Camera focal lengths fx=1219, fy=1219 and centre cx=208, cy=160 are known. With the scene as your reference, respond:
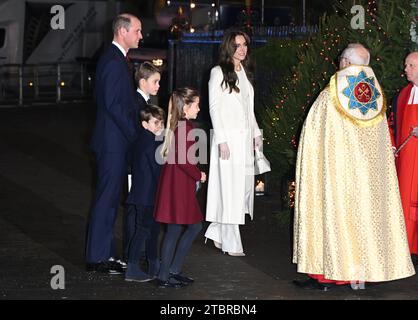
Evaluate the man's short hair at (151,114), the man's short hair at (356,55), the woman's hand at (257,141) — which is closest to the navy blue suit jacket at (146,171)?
the man's short hair at (151,114)

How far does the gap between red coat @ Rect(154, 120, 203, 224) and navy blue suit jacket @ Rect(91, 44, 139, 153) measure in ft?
1.79

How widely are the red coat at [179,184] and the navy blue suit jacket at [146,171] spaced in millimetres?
190

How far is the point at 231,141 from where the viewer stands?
10.3 meters

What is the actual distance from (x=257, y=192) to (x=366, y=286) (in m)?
4.77

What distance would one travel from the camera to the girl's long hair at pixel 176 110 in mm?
8875

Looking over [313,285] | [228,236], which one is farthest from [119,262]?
[313,285]

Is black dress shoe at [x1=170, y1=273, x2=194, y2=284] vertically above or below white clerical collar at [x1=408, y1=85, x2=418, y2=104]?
below

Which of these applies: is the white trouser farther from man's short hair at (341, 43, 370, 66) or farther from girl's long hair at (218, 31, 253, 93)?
man's short hair at (341, 43, 370, 66)

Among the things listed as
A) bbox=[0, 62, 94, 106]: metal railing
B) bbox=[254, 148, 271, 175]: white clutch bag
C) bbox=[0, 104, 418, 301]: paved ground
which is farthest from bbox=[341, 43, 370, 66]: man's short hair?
bbox=[0, 62, 94, 106]: metal railing

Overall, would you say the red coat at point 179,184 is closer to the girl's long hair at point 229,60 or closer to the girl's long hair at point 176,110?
the girl's long hair at point 176,110

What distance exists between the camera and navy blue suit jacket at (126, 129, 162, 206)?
9.08m

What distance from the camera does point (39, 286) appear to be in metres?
8.92
